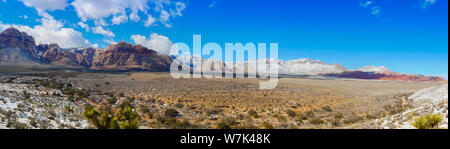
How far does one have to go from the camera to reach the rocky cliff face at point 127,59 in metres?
103

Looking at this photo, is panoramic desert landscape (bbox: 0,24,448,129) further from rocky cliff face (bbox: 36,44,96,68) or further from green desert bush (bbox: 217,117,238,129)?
rocky cliff face (bbox: 36,44,96,68)

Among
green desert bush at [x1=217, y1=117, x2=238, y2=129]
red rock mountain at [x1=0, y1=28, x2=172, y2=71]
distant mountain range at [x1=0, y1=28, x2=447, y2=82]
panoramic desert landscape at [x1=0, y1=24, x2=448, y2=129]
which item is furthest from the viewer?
red rock mountain at [x1=0, y1=28, x2=172, y2=71]

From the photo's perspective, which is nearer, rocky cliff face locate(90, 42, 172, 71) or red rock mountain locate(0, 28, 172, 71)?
red rock mountain locate(0, 28, 172, 71)

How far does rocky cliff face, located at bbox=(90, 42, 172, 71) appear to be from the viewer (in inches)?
4065

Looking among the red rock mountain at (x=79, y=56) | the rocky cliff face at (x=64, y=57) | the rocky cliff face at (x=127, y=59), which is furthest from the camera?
the rocky cliff face at (x=127, y=59)

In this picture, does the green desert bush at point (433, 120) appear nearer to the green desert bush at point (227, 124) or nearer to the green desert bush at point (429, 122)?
the green desert bush at point (429, 122)

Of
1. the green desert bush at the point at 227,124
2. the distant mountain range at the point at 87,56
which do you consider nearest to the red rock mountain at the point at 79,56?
the distant mountain range at the point at 87,56

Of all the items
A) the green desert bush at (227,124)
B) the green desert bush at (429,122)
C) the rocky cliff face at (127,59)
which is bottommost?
the green desert bush at (227,124)

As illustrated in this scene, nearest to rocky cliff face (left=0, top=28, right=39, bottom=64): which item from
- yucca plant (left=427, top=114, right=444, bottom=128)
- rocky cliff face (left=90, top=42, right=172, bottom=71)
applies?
rocky cliff face (left=90, top=42, right=172, bottom=71)

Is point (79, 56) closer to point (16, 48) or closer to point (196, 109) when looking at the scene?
point (16, 48)
